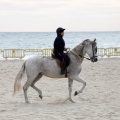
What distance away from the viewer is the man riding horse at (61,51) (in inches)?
431

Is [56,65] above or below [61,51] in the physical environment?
below

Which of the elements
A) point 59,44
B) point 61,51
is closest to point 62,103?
point 61,51

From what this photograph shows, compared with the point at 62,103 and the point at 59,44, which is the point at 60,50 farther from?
the point at 62,103

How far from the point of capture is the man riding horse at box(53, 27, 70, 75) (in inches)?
431

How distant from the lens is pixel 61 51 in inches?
433

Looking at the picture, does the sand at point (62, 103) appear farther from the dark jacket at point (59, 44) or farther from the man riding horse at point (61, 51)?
the dark jacket at point (59, 44)

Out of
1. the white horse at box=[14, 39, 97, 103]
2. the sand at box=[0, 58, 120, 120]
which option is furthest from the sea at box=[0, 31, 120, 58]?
the white horse at box=[14, 39, 97, 103]

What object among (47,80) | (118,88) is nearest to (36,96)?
(118,88)

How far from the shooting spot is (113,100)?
11.8 metres

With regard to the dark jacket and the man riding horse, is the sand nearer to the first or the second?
the man riding horse

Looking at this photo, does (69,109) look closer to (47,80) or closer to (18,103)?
(18,103)

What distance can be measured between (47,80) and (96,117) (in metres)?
8.83

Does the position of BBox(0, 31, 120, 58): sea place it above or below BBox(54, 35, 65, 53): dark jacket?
below

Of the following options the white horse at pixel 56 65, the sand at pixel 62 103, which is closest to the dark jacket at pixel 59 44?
the white horse at pixel 56 65
